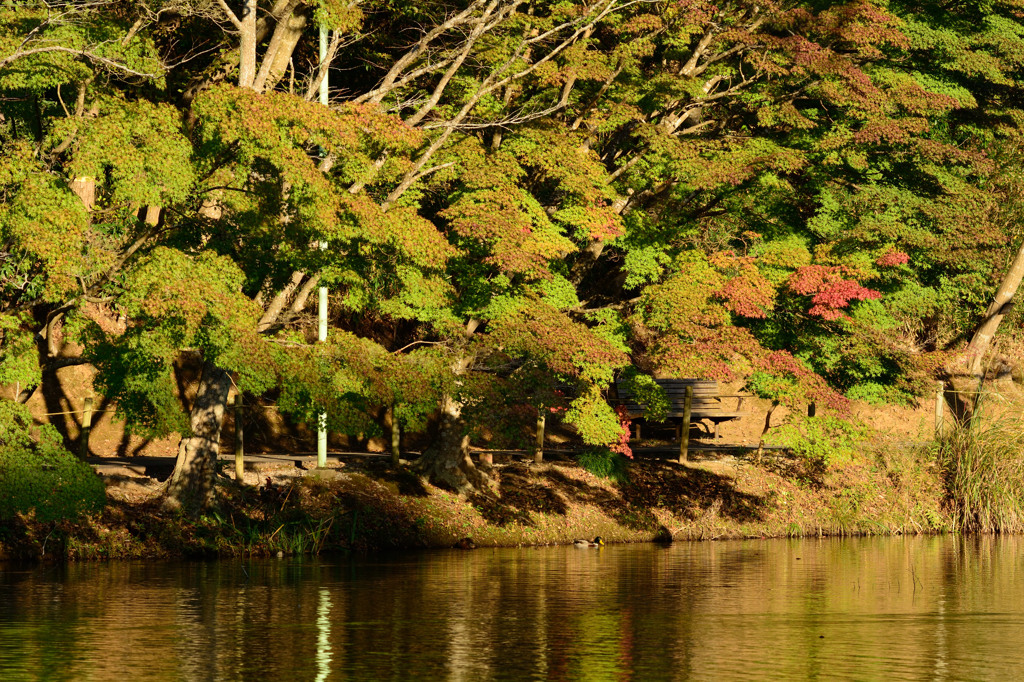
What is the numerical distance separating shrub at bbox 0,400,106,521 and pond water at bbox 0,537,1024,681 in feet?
3.59

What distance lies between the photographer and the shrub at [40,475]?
20.5 metres

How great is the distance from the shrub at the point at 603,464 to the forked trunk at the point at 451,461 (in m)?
2.55

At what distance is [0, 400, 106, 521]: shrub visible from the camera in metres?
20.5

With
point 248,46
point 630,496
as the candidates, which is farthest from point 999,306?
point 248,46

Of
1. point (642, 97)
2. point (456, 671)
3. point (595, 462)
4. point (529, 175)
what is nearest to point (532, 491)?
point (595, 462)

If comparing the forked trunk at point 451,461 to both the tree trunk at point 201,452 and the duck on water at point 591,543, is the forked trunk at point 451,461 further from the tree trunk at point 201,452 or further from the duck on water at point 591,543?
the tree trunk at point 201,452

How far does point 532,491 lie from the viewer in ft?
98.1

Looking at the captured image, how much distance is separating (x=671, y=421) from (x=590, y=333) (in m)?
11.1

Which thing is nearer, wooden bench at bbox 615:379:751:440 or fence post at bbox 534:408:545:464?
fence post at bbox 534:408:545:464

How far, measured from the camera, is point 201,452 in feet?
82.3

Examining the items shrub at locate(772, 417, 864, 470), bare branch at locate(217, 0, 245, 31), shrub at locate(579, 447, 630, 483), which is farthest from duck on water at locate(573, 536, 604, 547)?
bare branch at locate(217, 0, 245, 31)

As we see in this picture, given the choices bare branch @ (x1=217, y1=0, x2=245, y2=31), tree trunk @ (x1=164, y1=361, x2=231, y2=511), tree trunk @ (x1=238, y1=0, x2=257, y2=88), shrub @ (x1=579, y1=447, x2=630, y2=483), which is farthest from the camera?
shrub @ (x1=579, y1=447, x2=630, y2=483)

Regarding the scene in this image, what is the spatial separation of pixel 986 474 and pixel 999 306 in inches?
442

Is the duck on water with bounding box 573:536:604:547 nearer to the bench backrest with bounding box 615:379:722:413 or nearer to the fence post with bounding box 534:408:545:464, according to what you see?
the fence post with bounding box 534:408:545:464
